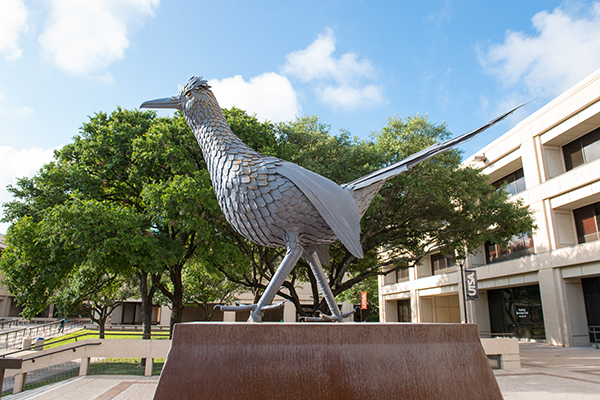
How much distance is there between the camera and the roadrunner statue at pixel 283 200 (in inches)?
177

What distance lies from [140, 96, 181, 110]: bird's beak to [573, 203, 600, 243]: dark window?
21.3m

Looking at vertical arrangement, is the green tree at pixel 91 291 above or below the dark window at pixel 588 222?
below

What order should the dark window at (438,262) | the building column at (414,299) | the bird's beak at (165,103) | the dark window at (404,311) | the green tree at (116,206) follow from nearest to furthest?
the bird's beak at (165,103)
the green tree at (116,206)
the dark window at (438,262)
the building column at (414,299)
the dark window at (404,311)

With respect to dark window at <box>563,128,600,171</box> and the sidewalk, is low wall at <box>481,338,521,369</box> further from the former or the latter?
dark window at <box>563,128,600,171</box>

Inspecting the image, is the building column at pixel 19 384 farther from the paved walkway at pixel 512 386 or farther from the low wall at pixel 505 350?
the low wall at pixel 505 350

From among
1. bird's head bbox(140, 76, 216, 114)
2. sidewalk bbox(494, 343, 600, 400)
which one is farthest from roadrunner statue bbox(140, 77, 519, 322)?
sidewalk bbox(494, 343, 600, 400)

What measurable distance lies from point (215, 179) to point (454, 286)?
87.2 feet

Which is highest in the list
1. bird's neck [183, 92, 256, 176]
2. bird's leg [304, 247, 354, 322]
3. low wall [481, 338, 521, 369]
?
bird's neck [183, 92, 256, 176]

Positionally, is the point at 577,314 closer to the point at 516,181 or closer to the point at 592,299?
the point at 592,299

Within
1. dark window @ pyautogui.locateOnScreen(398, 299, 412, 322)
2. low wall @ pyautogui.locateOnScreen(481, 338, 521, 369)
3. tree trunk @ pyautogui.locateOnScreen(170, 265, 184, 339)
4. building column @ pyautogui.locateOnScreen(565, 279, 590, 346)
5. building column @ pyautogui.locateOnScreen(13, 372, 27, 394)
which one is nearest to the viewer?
building column @ pyautogui.locateOnScreen(13, 372, 27, 394)

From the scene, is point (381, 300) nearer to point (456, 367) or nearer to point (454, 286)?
point (454, 286)

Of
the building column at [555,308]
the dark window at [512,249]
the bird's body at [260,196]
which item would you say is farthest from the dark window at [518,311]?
the bird's body at [260,196]

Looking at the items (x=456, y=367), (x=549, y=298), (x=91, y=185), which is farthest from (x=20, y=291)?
(x=549, y=298)

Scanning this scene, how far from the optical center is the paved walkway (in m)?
7.05
